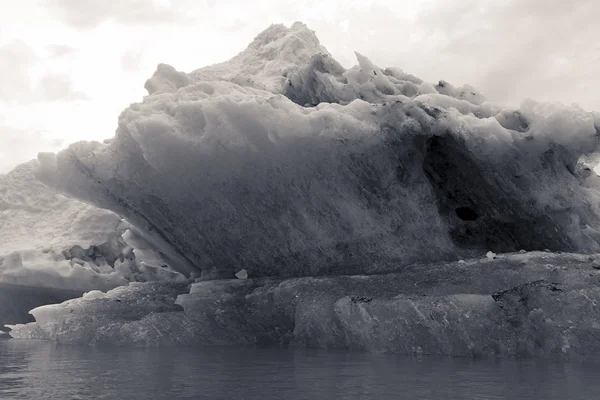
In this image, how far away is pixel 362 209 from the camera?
9.65m

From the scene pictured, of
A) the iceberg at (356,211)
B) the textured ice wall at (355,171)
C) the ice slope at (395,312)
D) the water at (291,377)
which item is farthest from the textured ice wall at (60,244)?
the water at (291,377)

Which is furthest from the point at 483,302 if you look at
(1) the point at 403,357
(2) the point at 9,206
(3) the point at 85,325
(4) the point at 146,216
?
(2) the point at 9,206

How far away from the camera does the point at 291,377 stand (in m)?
5.57

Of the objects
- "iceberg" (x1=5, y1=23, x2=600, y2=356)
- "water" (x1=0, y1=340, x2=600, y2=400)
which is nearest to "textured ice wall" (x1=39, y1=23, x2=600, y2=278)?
"iceberg" (x1=5, y1=23, x2=600, y2=356)

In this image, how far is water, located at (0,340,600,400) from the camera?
4.59 metres

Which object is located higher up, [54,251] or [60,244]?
[60,244]

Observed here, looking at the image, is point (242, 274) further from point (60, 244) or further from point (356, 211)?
point (60, 244)

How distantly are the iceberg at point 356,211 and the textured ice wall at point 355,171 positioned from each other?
28mm

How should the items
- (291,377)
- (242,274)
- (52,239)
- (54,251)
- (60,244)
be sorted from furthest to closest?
(52,239) < (60,244) < (54,251) < (242,274) < (291,377)

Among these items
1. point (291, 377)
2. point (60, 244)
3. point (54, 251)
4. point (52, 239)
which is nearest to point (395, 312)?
point (291, 377)

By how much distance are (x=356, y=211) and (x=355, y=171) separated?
73cm

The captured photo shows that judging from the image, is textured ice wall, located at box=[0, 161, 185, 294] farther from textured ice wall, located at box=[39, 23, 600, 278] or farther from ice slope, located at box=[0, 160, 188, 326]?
textured ice wall, located at box=[39, 23, 600, 278]

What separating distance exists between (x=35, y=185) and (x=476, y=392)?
1845 centimetres

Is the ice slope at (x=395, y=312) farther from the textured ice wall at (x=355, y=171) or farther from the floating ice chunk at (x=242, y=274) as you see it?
the textured ice wall at (x=355, y=171)
